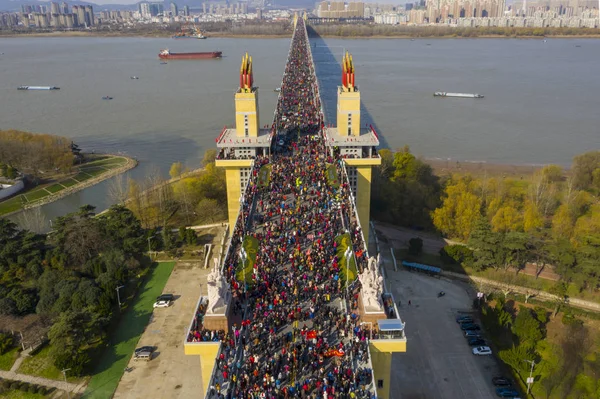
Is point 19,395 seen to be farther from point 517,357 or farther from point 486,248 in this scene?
point 486,248

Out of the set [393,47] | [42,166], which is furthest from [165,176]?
[393,47]

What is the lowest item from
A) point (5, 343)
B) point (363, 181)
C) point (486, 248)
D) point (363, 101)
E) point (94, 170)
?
point (5, 343)

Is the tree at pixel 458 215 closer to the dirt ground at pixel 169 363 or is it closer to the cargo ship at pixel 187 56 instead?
the dirt ground at pixel 169 363

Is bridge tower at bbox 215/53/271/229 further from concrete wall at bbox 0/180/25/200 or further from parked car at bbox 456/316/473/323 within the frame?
concrete wall at bbox 0/180/25/200

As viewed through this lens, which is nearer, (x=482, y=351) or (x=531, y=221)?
(x=482, y=351)

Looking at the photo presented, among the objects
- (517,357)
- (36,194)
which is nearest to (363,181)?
(517,357)

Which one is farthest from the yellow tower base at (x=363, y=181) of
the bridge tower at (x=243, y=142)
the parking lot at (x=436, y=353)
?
the bridge tower at (x=243, y=142)

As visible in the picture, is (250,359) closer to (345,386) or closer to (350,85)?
(345,386)
